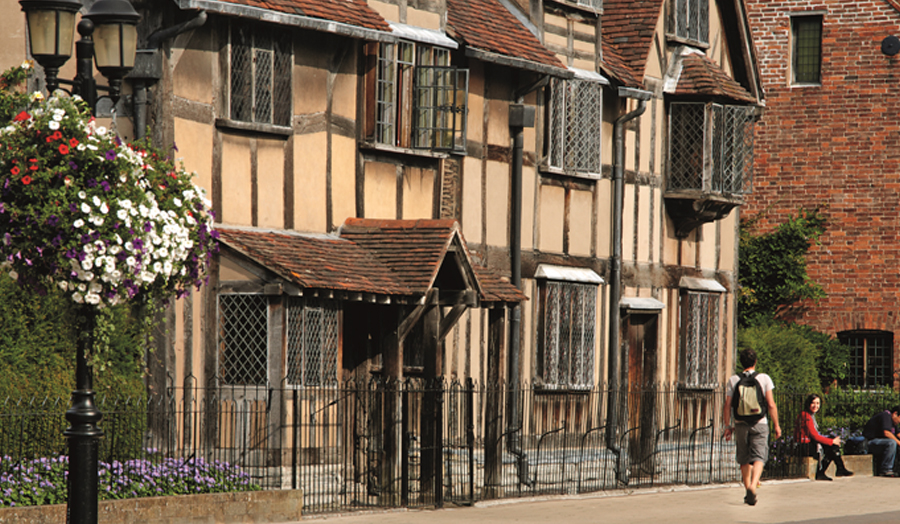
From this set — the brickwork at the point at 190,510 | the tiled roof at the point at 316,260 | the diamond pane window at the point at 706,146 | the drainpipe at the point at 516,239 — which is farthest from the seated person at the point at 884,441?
the brickwork at the point at 190,510

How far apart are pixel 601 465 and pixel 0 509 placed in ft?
36.7

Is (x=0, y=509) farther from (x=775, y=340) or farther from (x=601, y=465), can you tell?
(x=775, y=340)

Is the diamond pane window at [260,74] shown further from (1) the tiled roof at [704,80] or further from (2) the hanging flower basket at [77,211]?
(1) the tiled roof at [704,80]

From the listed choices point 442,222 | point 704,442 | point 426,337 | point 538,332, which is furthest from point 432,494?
point 704,442

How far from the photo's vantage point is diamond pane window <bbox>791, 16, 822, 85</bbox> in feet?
97.6

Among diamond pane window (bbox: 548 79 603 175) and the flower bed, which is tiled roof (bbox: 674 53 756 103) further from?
the flower bed

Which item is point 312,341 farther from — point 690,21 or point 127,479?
point 690,21

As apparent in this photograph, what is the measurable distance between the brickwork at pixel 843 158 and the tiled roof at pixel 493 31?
11.0m

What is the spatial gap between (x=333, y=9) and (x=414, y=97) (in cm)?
197

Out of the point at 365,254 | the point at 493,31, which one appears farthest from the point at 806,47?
the point at 365,254

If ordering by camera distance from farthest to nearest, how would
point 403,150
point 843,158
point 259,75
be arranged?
1. point 843,158
2. point 403,150
3. point 259,75

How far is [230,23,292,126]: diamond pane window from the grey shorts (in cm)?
640

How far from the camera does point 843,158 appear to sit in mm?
29047

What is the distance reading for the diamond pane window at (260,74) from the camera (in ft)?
52.1
